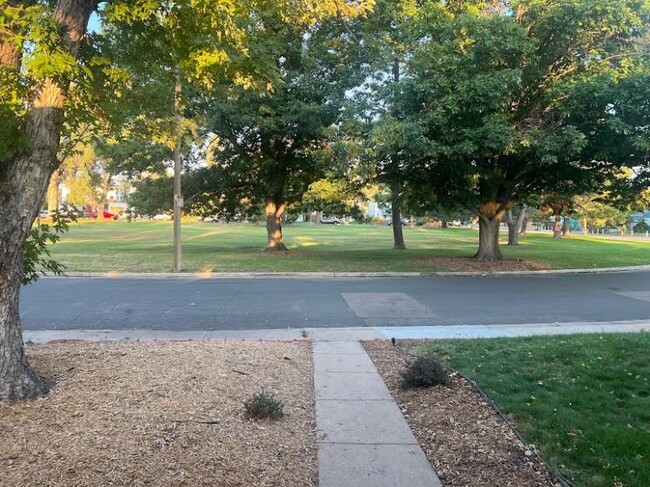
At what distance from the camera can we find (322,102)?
20.9 metres

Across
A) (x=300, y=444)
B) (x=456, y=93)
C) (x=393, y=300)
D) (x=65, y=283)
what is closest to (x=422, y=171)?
(x=456, y=93)

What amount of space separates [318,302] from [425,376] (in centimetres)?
657

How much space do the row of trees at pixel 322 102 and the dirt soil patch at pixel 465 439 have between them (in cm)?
327

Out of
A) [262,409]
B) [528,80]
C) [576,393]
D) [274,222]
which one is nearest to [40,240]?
[262,409]

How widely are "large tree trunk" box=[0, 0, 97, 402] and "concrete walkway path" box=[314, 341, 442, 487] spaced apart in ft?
8.00

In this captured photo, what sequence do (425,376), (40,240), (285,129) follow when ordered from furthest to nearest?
(285,129)
(425,376)
(40,240)

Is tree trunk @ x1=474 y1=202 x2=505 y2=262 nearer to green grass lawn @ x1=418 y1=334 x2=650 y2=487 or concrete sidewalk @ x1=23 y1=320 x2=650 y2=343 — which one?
concrete sidewalk @ x1=23 y1=320 x2=650 y2=343

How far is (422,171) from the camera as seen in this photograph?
63.5 feet

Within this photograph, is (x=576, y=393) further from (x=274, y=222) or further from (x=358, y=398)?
(x=274, y=222)

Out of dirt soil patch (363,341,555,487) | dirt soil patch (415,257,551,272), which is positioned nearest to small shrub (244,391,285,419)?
dirt soil patch (363,341,555,487)

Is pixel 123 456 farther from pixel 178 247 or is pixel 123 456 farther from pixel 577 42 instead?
pixel 577 42

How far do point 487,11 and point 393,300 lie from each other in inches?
504

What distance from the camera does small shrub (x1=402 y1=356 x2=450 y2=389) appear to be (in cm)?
519

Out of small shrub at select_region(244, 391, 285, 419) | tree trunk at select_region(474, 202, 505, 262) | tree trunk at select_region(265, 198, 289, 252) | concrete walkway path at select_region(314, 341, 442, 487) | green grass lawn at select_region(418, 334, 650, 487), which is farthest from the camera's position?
tree trunk at select_region(265, 198, 289, 252)
